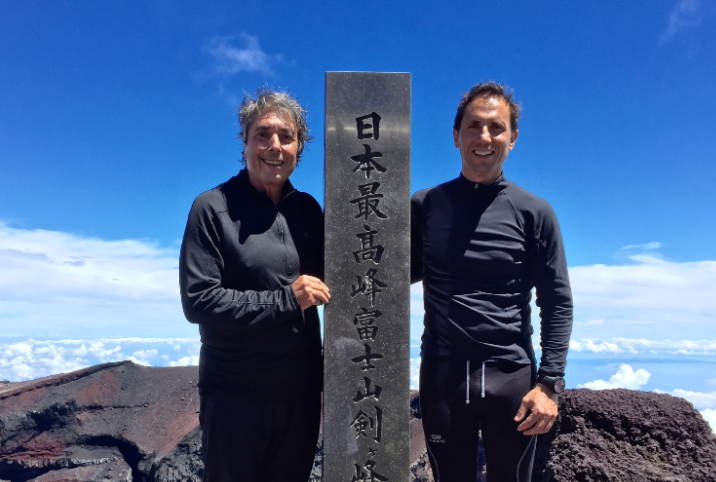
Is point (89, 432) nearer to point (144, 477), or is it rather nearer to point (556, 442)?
point (144, 477)

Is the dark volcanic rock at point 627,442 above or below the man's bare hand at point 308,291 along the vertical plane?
below

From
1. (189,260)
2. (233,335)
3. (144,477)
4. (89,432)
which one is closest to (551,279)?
(233,335)

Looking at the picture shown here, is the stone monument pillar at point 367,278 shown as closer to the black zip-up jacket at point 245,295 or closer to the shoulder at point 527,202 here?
the black zip-up jacket at point 245,295

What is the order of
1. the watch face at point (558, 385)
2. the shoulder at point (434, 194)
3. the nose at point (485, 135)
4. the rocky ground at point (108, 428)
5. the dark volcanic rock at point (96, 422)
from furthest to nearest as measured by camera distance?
1. the dark volcanic rock at point (96, 422)
2. the rocky ground at point (108, 428)
3. the shoulder at point (434, 194)
4. the nose at point (485, 135)
5. the watch face at point (558, 385)

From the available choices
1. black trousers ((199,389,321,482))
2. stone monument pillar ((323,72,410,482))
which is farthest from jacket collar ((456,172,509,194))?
black trousers ((199,389,321,482))

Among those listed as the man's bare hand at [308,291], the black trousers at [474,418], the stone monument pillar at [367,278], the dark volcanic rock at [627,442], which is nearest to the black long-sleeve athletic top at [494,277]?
the black trousers at [474,418]

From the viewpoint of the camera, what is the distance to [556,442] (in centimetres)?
525

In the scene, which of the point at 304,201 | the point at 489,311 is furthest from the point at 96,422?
the point at 489,311

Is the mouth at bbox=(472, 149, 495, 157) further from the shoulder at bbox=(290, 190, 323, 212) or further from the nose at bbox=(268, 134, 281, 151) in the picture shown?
the nose at bbox=(268, 134, 281, 151)

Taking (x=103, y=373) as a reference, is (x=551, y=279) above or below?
above

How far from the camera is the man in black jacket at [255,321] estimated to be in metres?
3.30

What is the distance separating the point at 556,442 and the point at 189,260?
12.9 ft

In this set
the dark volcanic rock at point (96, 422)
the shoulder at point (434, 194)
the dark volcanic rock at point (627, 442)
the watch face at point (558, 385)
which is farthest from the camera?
the dark volcanic rock at point (96, 422)

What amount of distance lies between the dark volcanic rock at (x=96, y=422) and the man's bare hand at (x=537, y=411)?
289 inches
